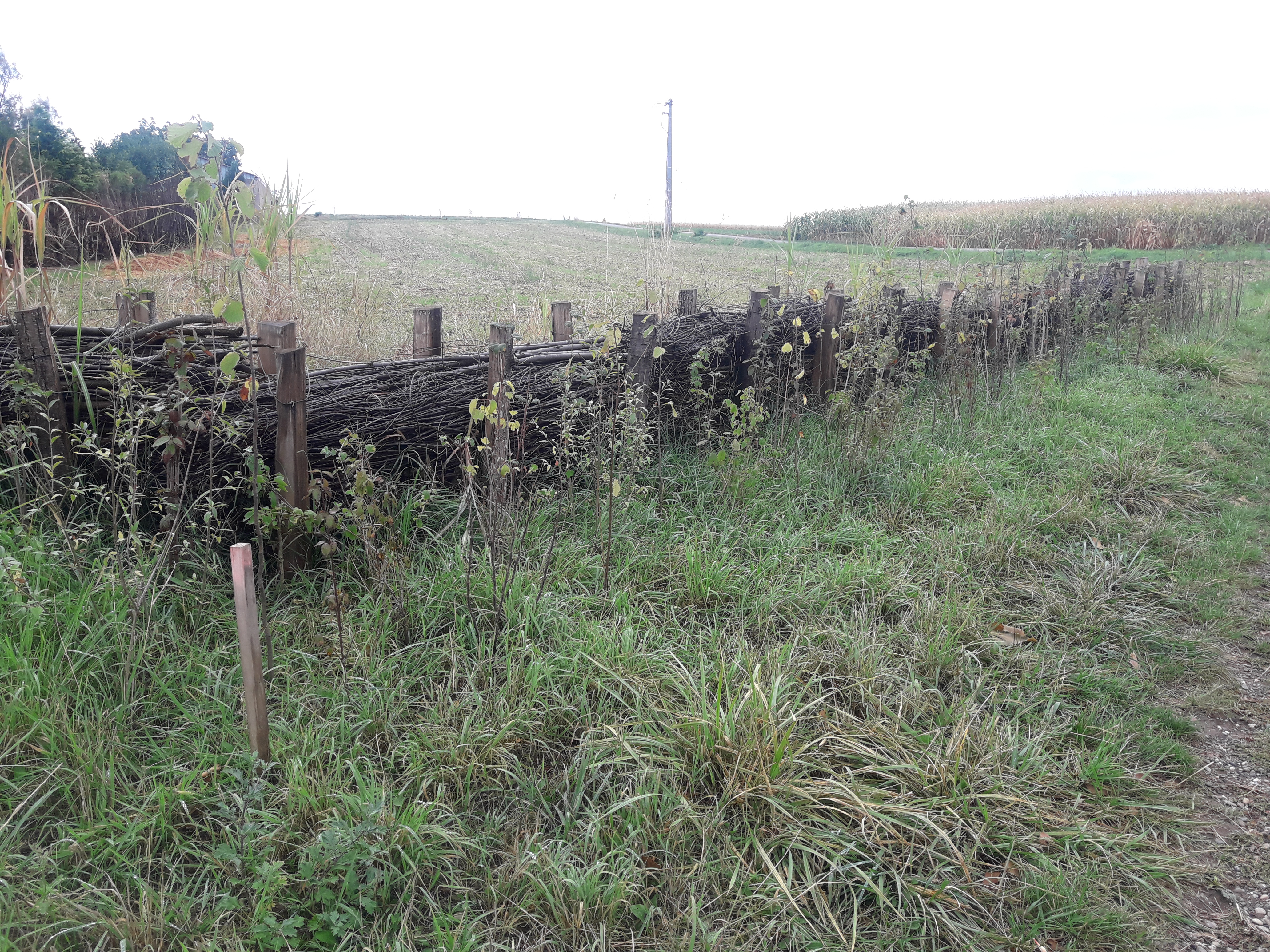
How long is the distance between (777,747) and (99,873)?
1808 millimetres

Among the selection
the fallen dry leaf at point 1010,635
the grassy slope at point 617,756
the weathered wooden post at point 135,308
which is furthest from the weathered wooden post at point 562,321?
the fallen dry leaf at point 1010,635

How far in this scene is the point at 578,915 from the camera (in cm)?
189

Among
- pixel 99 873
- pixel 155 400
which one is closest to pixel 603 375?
pixel 155 400

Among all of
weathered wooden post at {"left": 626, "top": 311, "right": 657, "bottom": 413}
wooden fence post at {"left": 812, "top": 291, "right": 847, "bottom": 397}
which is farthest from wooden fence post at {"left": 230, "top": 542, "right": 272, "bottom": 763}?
wooden fence post at {"left": 812, "top": 291, "right": 847, "bottom": 397}

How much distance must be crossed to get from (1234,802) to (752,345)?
3473mm

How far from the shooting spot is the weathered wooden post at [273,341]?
305 cm

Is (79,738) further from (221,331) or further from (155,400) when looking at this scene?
(221,331)

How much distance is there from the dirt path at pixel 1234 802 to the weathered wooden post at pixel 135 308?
4003 millimetres

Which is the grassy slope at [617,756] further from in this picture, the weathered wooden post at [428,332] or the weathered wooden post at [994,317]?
the weathered wooden post at [994,317]

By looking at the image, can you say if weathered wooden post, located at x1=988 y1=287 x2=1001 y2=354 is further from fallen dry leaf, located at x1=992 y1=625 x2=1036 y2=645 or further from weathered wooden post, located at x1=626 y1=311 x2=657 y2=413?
fallen dry leaf, located at x1=992 y1=625 x2=1036 y2=645

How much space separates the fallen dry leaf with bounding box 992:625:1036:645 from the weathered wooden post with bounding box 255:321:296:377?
3.18 metres

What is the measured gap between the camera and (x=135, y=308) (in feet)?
11.8

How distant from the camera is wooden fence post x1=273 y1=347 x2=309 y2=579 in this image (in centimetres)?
308

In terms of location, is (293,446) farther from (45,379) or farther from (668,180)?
(668,180)
